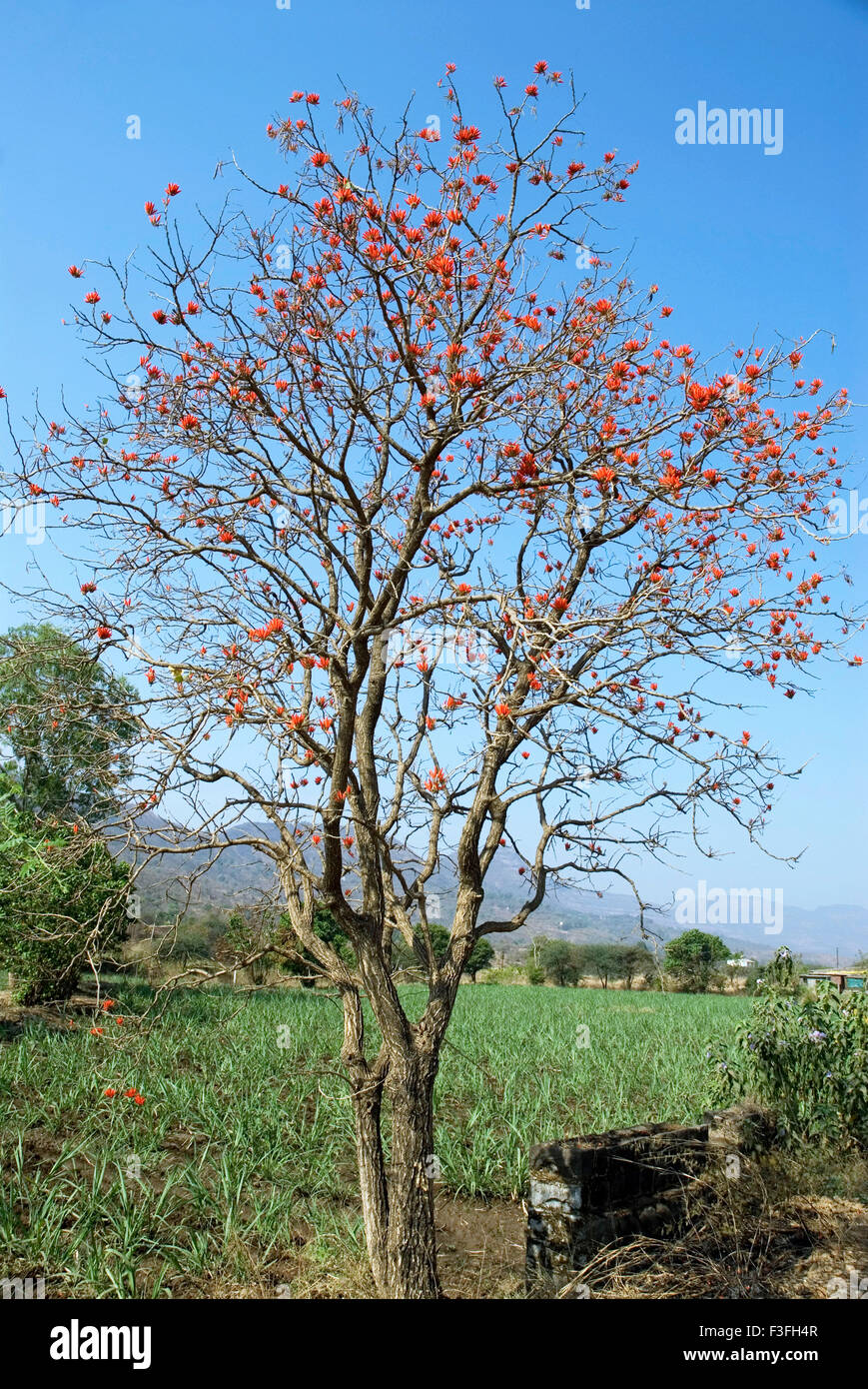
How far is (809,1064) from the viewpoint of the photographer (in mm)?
6965

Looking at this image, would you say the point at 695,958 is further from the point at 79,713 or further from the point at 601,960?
the point at 79,713

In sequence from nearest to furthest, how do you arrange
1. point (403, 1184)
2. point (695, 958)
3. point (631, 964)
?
point (403, 1184) < point (695, 958) < point (631, 964)

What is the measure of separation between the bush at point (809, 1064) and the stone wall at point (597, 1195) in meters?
1.71

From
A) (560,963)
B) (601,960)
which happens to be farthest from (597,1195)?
(601,960)

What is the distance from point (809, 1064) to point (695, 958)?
24814mm

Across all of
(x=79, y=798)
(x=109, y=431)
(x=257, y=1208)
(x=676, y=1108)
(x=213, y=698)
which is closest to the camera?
(x=213, y=698)

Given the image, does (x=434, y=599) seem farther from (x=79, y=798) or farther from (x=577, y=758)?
(x=79, y=798)

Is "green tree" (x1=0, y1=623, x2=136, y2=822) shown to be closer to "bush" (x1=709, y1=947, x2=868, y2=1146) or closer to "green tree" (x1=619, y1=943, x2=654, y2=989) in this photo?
"bush" (x1=709, y1=947, x2=868, y2=1146)

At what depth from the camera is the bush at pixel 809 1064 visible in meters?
6.74

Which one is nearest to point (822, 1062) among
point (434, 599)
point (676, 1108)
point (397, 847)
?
point (676, 1108)

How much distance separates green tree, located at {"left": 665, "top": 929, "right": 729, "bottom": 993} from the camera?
95.8 ft

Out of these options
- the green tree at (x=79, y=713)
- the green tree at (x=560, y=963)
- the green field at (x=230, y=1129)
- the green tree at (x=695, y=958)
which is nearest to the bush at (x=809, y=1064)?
the green field at (x=230, y=1129)

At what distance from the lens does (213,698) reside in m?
3.91
